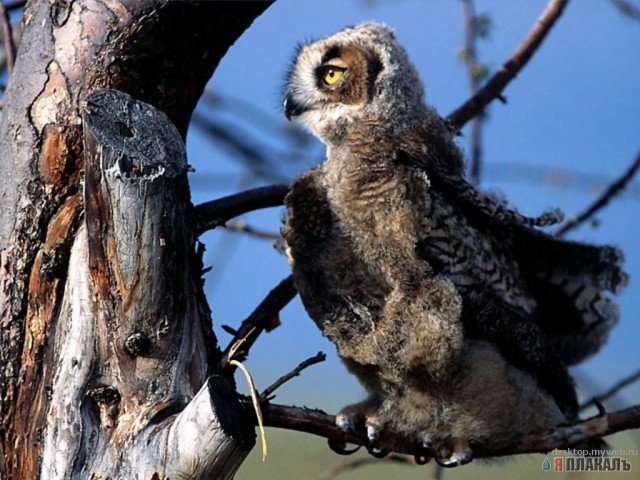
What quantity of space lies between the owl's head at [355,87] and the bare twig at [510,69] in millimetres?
619

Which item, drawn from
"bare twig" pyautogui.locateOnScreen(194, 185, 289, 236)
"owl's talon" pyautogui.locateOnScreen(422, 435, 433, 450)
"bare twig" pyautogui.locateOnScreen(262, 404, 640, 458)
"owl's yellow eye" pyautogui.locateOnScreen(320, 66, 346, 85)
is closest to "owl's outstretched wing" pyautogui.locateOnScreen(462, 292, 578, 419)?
"bare twig" pyautogui.locateOnScreen(262, 404, 640, 458)

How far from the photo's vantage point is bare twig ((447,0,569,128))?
12.5 ft

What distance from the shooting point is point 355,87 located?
3064 millimetres

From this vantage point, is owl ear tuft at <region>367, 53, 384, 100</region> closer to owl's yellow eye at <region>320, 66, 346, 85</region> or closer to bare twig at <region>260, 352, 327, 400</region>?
owl's yellow eye at <region>320, 66, 346, 85</region>

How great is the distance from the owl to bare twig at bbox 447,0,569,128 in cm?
61

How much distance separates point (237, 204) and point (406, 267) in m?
0.61

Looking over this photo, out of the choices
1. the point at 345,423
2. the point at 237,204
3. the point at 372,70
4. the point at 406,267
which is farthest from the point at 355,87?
the point at 345,423

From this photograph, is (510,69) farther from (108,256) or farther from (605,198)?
(108,256)

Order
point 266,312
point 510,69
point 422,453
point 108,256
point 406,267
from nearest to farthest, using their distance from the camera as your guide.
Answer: point 108,256 < point 406,267 < point 266,312 < point 422,453 < point 510,69

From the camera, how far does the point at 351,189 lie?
287 centimetres

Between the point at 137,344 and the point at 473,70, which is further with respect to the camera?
the point at 473,70

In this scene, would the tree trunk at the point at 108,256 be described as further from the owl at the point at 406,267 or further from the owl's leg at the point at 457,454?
the owl's leg at the point at 457,454

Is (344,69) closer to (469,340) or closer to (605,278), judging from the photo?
(469,340)

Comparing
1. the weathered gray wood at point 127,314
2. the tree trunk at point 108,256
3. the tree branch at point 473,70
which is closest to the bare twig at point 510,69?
the tree branch at point 473,70
